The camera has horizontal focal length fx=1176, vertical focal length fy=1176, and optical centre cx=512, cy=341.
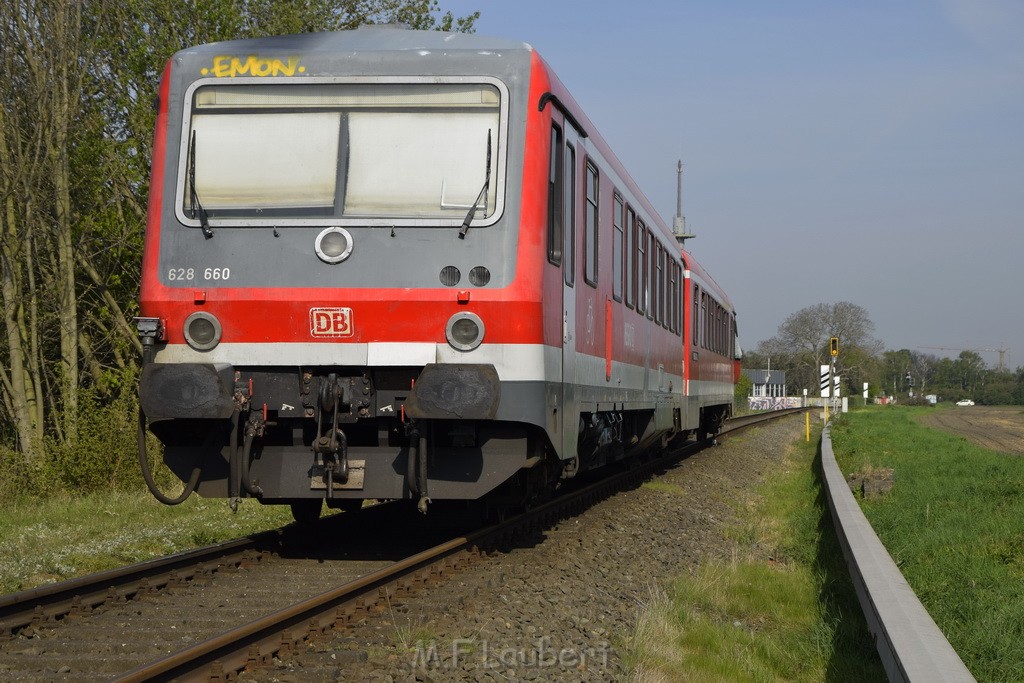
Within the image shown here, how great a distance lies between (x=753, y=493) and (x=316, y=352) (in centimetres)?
934

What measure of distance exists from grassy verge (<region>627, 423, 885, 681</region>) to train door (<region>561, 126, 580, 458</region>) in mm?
1345

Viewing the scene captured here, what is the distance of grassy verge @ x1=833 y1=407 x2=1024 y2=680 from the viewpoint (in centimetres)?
573

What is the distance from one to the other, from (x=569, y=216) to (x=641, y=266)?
430 cm

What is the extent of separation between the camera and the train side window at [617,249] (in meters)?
10.8

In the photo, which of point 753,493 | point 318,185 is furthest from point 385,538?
point 753,493

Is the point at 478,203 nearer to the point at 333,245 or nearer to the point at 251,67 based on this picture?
the point at 333,245

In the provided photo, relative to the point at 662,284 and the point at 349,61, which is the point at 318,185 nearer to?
the point at 349,61

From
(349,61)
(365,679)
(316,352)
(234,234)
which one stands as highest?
(349,61)

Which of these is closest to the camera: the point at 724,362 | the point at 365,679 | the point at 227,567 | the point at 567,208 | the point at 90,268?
the point at 365,679

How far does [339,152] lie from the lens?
7.64 metres

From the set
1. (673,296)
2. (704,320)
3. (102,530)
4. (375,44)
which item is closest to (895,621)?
(375,44)

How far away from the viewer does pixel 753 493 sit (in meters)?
15.4

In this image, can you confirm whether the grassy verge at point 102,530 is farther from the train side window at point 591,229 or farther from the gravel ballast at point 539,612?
the train side window at point 591,229

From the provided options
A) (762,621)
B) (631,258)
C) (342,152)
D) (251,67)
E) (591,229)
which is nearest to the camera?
(762,621)
